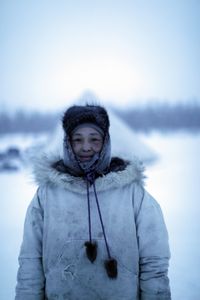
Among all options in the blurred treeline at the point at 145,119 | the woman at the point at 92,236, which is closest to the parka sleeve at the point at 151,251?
the woman at the point at 92,236

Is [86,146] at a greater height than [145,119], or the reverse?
[145,119]

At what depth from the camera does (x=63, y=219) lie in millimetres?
1111

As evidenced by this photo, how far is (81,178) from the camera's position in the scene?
1.14 meters

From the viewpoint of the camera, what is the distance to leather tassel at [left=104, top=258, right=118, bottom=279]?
104 cm

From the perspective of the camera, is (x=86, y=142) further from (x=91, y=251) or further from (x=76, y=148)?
(x=91, y=251)

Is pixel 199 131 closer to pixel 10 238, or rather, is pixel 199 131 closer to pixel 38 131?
pixel 38 131

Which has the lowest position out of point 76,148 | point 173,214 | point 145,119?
point 173,214

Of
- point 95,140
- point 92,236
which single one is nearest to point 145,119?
point 95,140

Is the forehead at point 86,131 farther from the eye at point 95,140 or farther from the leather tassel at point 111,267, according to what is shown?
the leather tassel at point 111,267

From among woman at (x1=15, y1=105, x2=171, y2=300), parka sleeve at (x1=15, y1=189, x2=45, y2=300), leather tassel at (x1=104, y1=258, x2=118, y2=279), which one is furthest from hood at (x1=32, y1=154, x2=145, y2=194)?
leather tassel at (x1=104, y1=258, x2=118, y2=279)

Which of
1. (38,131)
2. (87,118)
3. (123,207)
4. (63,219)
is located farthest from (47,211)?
(38,131)

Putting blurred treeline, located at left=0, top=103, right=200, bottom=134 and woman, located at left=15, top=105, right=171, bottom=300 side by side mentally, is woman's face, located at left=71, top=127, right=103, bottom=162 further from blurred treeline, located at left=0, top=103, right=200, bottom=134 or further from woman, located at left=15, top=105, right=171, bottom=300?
blurred treeline, located at left=0, top=103, right=200, bottom=134

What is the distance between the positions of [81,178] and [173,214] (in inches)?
79.7

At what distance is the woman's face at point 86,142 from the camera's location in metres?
1.16
